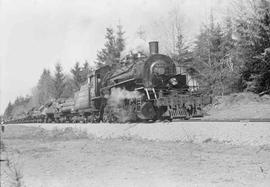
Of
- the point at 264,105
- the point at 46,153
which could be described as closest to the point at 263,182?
the point at 46,153

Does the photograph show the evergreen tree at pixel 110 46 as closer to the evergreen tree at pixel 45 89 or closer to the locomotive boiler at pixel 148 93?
the evergreen tree at pixel 45 89

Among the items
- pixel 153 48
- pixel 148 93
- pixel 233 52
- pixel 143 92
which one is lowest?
pixel 148 93

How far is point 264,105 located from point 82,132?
36.2 ft

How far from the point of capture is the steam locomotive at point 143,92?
1747cm

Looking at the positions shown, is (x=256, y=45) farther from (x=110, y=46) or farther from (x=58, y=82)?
(x=58, y=82)

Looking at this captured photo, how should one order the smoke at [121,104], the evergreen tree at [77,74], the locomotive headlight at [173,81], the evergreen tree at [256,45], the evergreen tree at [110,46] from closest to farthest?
the smoke at [121,104] < the locomotive headlight at [173,81] < the evergreen tree at [256,45] < the evergreen tree at [110,46] < the evergreen tree at [77,74]

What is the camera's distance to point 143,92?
18.8 m

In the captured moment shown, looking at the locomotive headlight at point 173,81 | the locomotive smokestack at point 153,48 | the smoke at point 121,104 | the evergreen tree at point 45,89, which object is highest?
the evergreen tree at point 45,89

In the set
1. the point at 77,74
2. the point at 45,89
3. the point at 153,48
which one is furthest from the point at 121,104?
the point at 45,89

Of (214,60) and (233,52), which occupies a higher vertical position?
(214,60)

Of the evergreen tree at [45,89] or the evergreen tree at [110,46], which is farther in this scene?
the evergreen tree at [45,89]

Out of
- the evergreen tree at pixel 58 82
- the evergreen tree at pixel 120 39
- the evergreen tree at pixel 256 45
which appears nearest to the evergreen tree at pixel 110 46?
the evergreen tree at pixel 120 39

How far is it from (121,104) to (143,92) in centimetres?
151

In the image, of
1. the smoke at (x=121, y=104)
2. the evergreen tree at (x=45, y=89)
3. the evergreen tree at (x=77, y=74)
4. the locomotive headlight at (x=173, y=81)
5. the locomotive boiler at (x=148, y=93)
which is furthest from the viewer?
the evergreen tree at (x=45, y=89)
